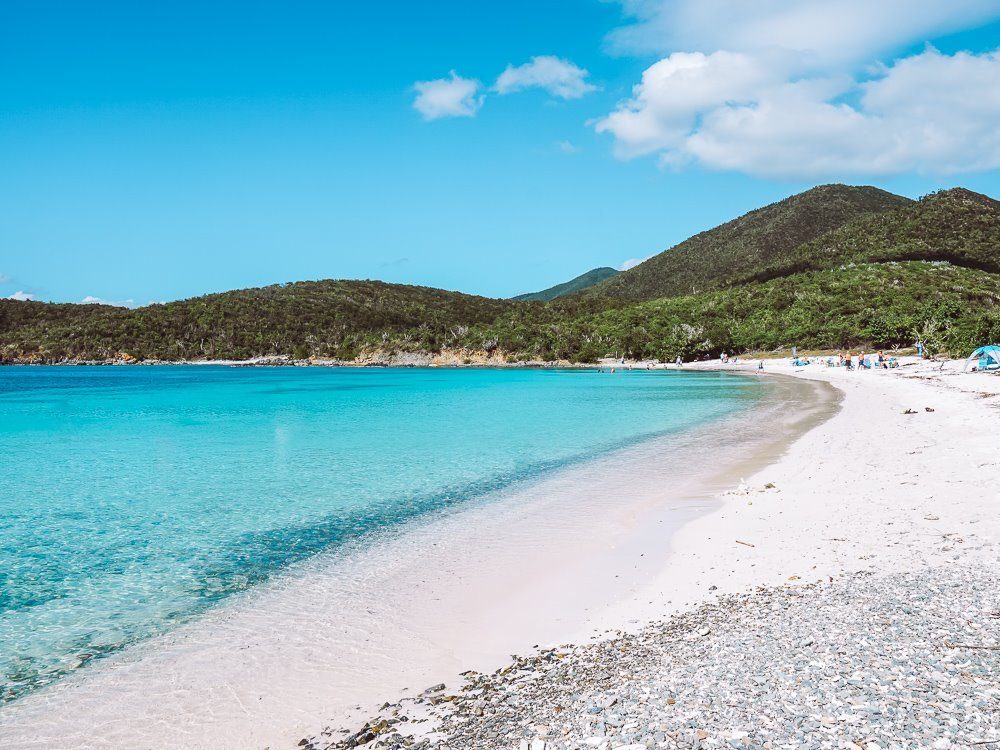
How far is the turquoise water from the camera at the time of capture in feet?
24.1

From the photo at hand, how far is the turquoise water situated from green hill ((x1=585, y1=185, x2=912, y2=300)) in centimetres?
10969

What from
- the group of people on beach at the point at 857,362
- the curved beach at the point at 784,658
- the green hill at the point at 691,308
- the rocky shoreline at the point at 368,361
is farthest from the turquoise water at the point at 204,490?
the rocky shoreline at the point at 368,361

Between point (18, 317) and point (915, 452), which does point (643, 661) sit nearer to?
point (915, 452)

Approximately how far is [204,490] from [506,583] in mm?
9461

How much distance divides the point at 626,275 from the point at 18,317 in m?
170

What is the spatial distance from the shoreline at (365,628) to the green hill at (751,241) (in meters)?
124

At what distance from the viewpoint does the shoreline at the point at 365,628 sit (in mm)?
4910

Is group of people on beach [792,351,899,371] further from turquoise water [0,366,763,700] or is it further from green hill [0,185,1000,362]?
turquoise water [0,366,763,700]

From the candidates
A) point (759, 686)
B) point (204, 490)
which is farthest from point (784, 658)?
point (204, 490)

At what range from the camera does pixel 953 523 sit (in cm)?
795

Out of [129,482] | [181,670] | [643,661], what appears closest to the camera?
[643,661]

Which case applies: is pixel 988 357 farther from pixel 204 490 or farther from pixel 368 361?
pixel 368 361

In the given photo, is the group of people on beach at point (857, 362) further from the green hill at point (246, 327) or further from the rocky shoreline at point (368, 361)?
the green hill at point (246, 327)

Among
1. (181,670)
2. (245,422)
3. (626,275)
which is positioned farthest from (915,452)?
(626,275)
